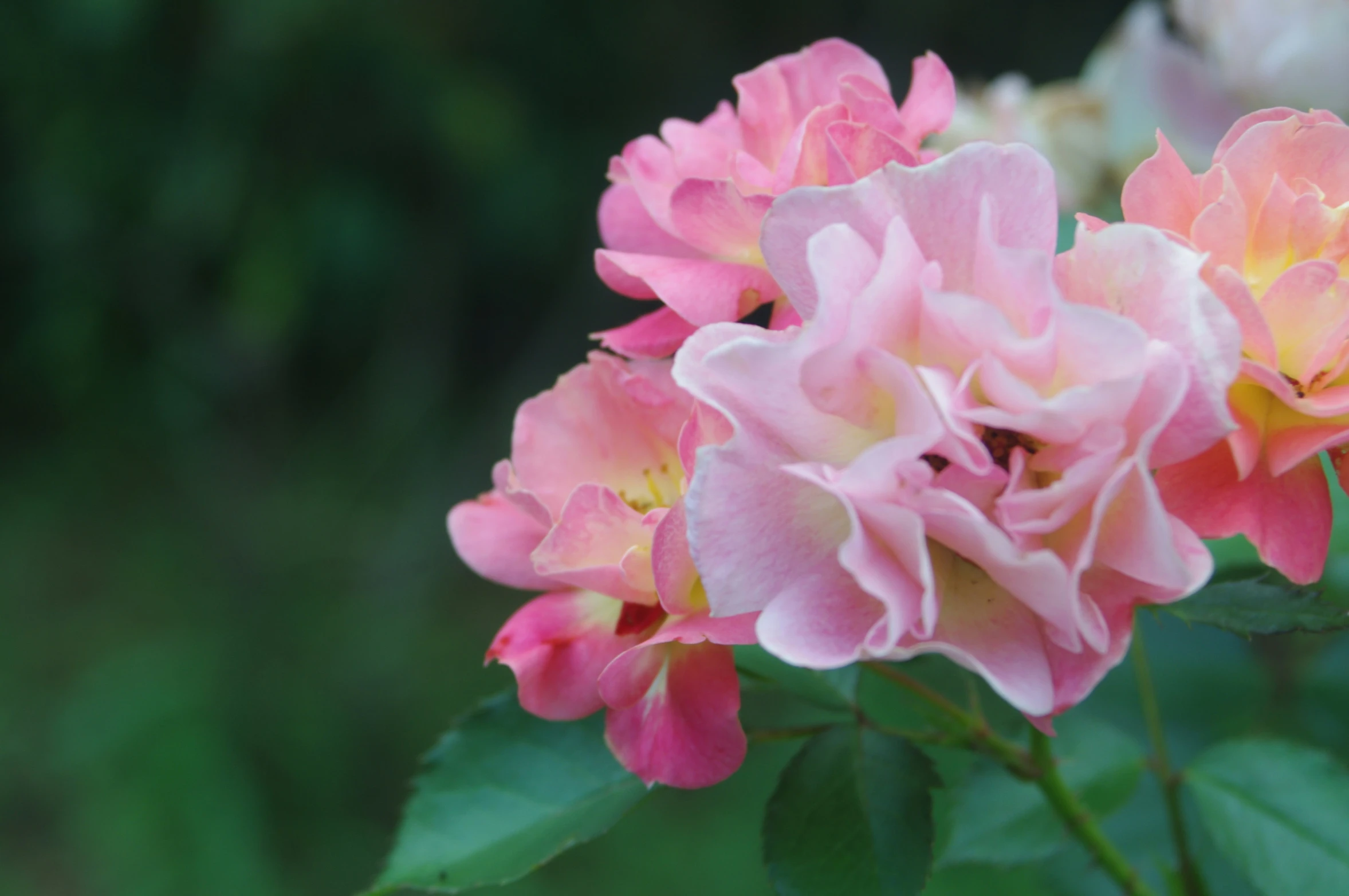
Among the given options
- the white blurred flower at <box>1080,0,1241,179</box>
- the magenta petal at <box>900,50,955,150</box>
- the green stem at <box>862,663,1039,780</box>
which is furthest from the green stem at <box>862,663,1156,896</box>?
the white blurred flower at <box>1080,0,1241,179</box>

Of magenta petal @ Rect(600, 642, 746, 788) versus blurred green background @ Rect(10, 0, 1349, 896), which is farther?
blurred green background @ Rect(10, 0, 1349, 896)

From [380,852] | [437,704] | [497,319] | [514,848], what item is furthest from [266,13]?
[514,848]

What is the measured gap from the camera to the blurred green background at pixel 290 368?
203 centimetres

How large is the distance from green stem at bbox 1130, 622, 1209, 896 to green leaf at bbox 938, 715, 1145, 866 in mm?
11

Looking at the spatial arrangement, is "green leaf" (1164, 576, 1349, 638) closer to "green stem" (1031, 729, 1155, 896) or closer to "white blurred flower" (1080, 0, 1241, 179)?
"green stem" (1031, 729, 1155, 896)

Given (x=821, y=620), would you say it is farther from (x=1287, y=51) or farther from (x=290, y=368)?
(x=290, y=368)

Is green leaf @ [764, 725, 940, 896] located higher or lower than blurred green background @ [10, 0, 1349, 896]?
lower

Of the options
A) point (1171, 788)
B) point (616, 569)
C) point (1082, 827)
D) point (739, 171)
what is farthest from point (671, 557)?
point (1171, 788)

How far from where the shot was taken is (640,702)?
0.38m

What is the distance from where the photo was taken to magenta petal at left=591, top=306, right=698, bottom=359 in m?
0.39

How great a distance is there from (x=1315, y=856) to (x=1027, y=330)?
322mm

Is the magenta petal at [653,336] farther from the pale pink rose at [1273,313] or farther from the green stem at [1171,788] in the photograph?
the green stem at [1171,788]

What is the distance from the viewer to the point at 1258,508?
1.10 feet

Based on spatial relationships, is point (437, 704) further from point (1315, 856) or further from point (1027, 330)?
point (1027, 330)
